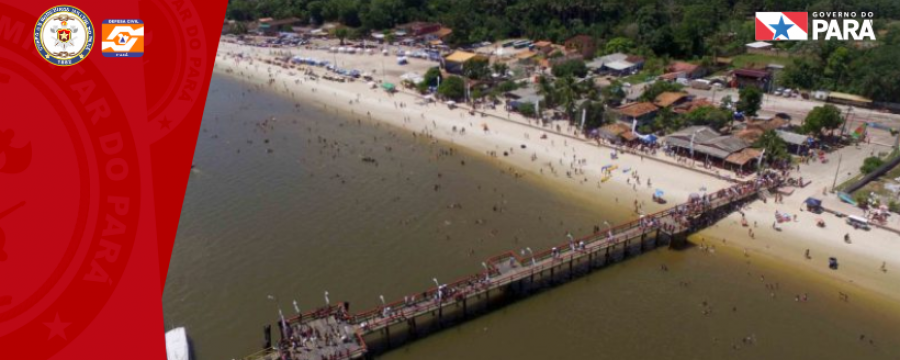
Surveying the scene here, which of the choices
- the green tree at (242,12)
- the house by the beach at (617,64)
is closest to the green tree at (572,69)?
the house by the beach at (617,64)

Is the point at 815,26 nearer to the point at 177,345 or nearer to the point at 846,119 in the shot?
the point at 846,119

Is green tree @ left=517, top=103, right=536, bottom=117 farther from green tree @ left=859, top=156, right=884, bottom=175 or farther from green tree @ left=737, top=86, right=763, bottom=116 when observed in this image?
green tree @ left=859, top=156, right=884, bottom=175

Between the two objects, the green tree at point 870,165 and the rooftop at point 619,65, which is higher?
the rooftop at point 619,65

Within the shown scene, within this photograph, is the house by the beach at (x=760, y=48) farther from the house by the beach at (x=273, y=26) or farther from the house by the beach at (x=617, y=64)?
the house by the beach at (x=273, y=26)

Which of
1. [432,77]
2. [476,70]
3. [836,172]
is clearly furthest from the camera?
[476,70]

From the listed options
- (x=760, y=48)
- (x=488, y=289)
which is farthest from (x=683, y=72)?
(x=488, y=289)
